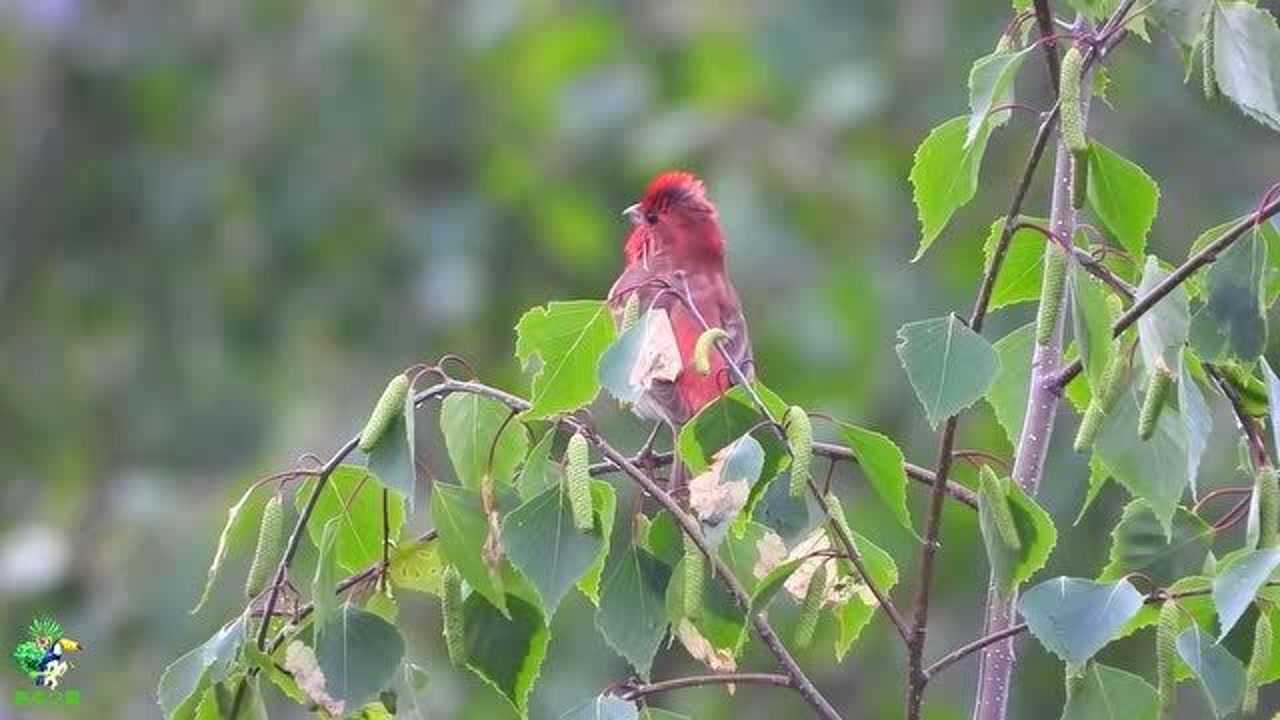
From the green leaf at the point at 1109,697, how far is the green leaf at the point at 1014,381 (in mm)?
490

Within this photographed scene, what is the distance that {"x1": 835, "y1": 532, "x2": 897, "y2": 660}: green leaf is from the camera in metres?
2.93

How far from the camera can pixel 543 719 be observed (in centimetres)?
597

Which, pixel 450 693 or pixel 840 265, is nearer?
pixel 450 693

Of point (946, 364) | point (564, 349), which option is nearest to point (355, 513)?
point (564, 349)

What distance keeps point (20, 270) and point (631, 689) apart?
7380mm

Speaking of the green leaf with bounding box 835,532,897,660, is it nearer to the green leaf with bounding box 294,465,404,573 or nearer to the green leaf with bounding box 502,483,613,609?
the green leaf with bounding box 502,483,613,609

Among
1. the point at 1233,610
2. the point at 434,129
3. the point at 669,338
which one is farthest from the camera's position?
the point at 434,129

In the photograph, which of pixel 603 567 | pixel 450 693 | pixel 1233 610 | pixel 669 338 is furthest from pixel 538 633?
pixel 450 693

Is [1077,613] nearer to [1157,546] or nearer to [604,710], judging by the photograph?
[1157,546]

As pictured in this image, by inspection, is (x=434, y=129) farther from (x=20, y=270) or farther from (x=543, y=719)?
(x=543, y=719)

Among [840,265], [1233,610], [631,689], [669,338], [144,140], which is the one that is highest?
[144,140]

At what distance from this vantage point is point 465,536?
2.61 metres

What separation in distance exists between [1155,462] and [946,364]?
25 centimetres

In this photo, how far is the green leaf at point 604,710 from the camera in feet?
8.69
